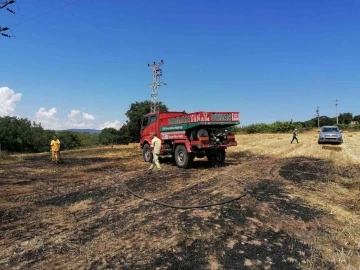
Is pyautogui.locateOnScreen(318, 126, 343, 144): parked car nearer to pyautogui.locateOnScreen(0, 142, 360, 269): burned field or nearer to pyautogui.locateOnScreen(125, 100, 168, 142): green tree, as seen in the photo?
pyautogui.locateOnScreen(0, 142, 360, 269): burned field

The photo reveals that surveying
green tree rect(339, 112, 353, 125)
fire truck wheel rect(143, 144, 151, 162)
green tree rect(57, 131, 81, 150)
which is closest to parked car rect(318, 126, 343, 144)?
fire truck wheel rect(143, 144, 151, 162)

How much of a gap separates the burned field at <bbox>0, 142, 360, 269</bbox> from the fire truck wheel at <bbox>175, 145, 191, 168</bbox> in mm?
3243

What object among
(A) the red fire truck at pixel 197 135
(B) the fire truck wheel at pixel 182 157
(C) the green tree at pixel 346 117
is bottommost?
(B) the fire truck wheel at pixel 182 157

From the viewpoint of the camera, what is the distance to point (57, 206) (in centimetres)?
848

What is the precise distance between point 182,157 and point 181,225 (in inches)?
353

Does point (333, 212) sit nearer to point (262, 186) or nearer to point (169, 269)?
point (262, 186)

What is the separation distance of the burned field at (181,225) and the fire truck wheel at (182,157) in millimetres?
3243

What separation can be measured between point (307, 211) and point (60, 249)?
557 cm

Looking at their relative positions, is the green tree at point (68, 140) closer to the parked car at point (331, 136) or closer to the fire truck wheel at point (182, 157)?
the parked car at point (331, 136)

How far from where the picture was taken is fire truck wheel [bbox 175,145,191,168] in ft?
49.6

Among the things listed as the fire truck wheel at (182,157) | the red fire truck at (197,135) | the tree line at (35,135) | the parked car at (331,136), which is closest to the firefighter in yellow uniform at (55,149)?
the red fire truck at (197,135)

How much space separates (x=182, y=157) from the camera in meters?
15.5

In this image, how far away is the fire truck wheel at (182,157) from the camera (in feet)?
49.6

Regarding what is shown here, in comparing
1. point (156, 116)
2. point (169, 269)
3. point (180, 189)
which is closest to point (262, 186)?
point (180, 189)
